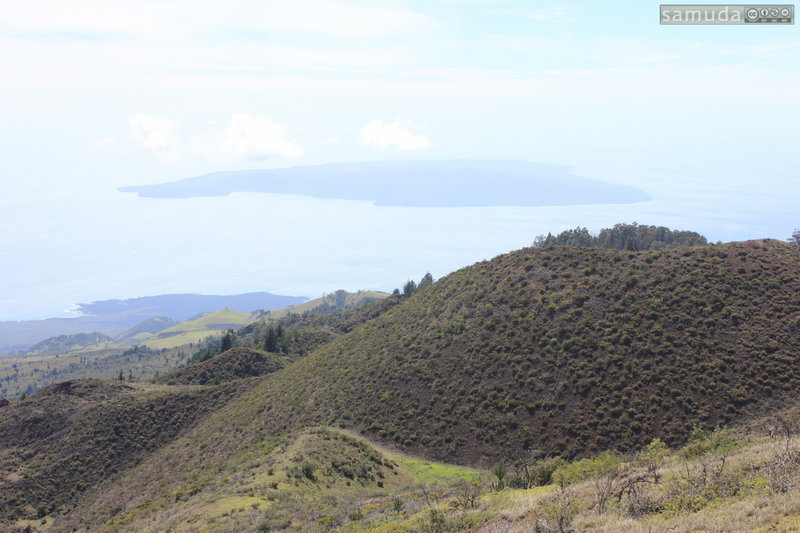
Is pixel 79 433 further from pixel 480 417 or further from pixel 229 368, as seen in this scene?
pixel 480 417

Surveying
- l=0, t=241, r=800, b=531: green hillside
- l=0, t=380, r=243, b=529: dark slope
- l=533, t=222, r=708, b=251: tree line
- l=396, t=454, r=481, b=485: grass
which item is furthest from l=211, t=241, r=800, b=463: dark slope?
l=533, t=222, r=708, b=251: tree line

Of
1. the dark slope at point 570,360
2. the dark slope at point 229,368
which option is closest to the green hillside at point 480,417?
the dark slope at point 570,360

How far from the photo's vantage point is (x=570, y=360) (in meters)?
43.2

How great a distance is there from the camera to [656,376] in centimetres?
3909

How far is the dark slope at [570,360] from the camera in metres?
37.3

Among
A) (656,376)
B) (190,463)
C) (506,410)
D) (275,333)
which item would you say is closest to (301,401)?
(190,463)

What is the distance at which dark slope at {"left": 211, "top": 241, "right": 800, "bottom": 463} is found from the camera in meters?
37.3

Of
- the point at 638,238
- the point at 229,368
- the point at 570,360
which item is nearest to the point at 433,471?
the point at 570,360

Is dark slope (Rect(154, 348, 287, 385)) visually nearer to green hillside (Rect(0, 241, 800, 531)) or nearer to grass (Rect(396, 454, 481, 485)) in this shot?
green hillside (Rect(0, 241, 800, 531))

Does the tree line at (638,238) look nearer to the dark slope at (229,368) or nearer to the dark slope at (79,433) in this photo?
the dark slope at (229,368)

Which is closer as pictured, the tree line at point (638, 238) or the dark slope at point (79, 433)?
the dark slope at point (79, 433)

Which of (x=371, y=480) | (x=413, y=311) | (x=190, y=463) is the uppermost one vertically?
(x=413, y=311)

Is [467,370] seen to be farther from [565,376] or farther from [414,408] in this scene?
[565,376]

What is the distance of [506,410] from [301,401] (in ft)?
75.9
